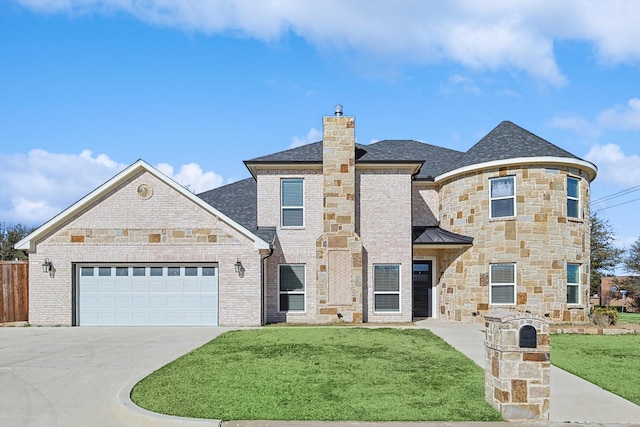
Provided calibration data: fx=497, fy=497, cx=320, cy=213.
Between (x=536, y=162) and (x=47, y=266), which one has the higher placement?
(x=536, y=162)

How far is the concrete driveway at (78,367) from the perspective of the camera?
7074mm

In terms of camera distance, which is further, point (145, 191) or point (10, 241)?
Result: point (10, 241)

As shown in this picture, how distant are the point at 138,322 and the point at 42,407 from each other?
35.3ft

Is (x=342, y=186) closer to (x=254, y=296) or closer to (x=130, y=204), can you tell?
(x=254, y=296)

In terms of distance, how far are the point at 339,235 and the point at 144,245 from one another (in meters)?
7.21

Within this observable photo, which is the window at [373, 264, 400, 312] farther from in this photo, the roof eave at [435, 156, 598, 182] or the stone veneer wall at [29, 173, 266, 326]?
the stone veneer wall at [29, 173, 266, 326]

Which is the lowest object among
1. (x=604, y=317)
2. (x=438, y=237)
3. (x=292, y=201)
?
(x=604, y=317)

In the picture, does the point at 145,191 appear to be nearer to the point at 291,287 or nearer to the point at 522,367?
the point at 291,287

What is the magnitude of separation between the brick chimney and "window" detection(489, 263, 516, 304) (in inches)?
195

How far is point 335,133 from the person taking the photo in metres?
19.4

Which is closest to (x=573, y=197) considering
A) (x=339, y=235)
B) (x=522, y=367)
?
(x=339, y=235)

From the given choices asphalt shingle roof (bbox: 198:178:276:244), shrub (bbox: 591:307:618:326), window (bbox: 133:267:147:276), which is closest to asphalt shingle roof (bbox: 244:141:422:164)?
asphalt shingle roof (bbox: 198:178:276:244)

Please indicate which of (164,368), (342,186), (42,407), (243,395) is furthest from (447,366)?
(342,186)

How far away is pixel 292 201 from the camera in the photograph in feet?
64.7
